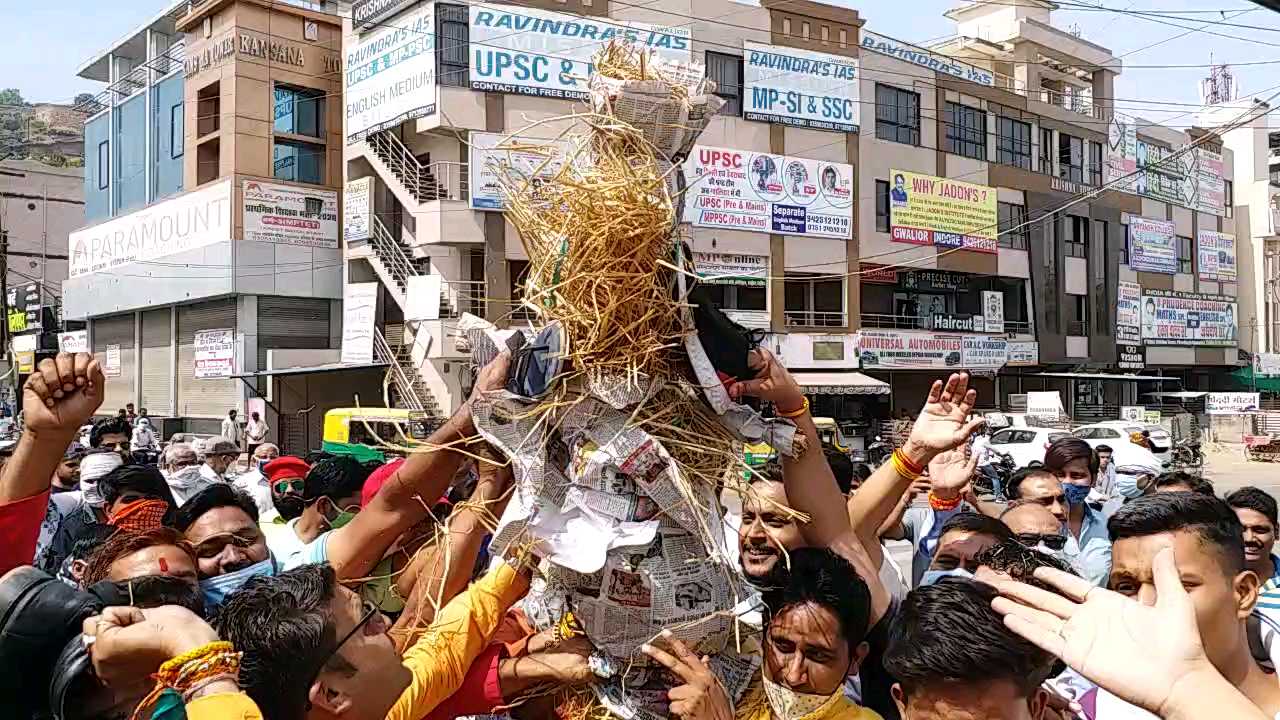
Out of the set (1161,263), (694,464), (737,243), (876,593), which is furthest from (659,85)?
(1161,263)

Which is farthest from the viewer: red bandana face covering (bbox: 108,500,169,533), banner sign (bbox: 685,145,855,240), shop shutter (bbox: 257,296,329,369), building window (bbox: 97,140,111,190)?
building window (bbox: 97,140,111,190)

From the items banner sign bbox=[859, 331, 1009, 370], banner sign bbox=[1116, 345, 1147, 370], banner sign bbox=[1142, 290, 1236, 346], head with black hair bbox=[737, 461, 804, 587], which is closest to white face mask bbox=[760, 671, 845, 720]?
head with black hair bbox=[737, 461, 804, 587]

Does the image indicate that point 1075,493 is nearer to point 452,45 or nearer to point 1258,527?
point 1258,527

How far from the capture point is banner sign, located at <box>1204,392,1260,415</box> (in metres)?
36.1

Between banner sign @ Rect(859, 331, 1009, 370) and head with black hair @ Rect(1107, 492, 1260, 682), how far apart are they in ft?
93.7

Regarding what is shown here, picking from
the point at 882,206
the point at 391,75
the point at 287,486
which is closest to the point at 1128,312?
the point at 882,206

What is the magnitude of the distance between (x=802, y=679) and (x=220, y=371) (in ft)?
95.2

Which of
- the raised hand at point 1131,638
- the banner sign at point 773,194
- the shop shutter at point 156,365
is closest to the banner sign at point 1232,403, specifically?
the banner sign at point 773,194

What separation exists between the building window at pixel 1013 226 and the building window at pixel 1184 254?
12.2m

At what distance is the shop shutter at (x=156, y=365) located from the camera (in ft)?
104

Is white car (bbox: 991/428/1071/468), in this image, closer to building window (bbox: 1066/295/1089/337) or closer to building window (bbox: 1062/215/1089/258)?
building window (bbox: 1066/295/1089/337)

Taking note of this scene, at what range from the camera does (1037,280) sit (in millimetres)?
36594

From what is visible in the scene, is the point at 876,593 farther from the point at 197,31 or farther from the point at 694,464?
the point at 197,31

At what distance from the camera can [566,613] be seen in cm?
263
